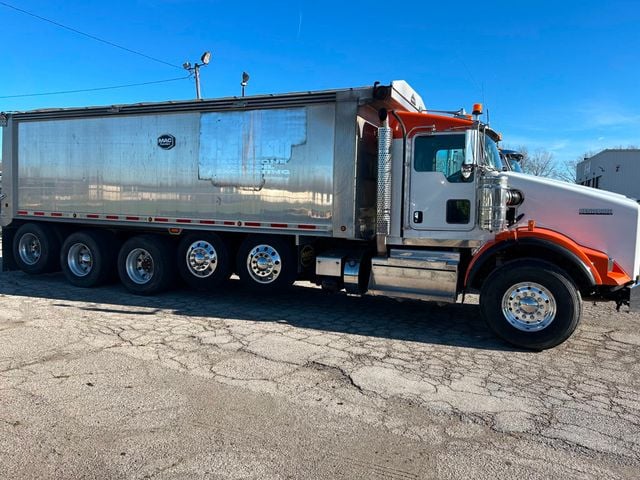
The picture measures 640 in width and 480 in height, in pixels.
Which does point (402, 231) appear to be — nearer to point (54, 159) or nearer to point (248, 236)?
point (248, 236)

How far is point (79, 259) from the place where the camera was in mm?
9336

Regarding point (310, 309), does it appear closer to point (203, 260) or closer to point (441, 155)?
point (203, 260)

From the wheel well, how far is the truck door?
529 mm

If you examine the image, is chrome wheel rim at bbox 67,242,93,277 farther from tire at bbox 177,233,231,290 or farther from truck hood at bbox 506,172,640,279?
truck hood at bbox 506,172,640,279

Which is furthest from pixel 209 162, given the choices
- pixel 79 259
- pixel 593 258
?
pixel 593 258

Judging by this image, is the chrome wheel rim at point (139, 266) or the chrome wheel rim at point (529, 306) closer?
the chrome wheel rim at point (529, 306)

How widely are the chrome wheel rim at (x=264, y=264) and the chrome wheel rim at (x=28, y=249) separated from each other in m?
4.90

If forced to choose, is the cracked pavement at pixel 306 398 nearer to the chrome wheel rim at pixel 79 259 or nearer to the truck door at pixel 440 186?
the truck door at pixel 440 186

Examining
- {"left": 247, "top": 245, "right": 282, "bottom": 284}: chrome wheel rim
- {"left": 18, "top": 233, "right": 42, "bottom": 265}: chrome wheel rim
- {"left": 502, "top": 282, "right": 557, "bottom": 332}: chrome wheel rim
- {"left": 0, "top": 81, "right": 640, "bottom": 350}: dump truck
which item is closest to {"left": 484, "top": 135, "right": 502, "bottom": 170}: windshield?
{"left": 0, "top": 81, "right": 640, "bottom": 350}: dump truck

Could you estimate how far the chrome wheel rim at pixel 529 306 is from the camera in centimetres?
573

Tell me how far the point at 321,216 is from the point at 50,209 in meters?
5.50

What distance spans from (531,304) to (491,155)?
2078 millimetres

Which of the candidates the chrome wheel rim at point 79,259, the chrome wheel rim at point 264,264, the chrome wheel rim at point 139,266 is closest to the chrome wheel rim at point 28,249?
the chrome wheel rim at point 79,259

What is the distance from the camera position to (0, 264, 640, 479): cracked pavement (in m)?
3.18
